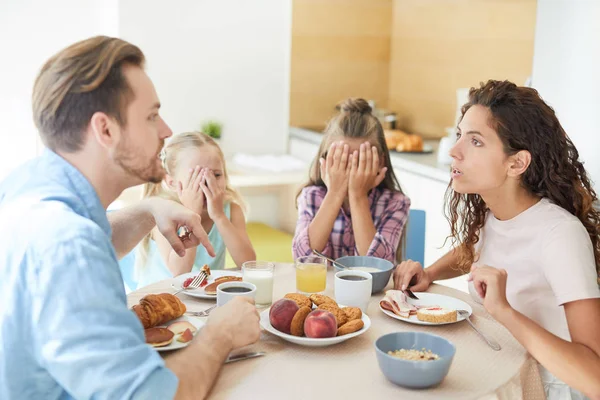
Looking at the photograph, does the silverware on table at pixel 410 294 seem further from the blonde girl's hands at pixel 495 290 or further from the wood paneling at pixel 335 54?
the wood paneling at pixel 335 54

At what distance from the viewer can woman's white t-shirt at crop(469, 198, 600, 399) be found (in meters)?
1.32

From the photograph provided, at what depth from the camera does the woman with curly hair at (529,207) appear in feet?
4.45

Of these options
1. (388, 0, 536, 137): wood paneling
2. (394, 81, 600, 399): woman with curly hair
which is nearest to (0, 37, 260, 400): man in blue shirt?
(394, 81, 600, 399): woman with curly hair

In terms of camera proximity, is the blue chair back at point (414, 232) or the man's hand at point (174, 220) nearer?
the man's hand at point (174, 220)

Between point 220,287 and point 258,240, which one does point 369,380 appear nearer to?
point 220,287

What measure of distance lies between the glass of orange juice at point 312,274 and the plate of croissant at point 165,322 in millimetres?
284

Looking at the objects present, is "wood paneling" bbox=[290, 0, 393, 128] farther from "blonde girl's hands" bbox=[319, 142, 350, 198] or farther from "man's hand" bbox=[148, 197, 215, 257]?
"man's hand" bbox=[148, 197, 215, 257]

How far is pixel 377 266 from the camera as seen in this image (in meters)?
1.63

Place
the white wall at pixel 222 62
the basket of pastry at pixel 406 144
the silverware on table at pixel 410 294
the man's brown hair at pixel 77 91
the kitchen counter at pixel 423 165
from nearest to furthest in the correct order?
the man's brown hair at pixel 77 91 < the silverware on table at pixel 410 294 < the kitchen counter at pixel 423 165 < the basket of pastry at pixel 406 144 < the white wall at pixel 222 62

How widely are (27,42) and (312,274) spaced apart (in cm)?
226

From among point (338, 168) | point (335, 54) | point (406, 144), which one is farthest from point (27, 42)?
point (338, 168)

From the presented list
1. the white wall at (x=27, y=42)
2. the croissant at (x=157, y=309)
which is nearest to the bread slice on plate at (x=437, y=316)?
the croissant at (x=157, y=309)

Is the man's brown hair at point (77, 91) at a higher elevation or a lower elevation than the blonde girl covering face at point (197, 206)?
higher

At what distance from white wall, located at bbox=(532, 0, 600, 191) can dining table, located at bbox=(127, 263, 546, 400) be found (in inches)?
34.7
